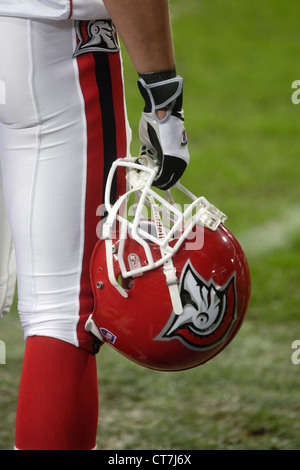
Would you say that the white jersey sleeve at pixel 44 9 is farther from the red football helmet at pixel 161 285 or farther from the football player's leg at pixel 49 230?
the red football helmet at pixel 161 285

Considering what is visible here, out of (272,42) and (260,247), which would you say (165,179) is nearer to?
(260,247)

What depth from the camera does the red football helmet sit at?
1178 mm

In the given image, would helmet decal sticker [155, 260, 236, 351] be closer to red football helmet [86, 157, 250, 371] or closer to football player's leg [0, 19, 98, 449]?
red football helmet [86, 157, 250, 371]

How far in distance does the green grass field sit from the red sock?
551 millimetres

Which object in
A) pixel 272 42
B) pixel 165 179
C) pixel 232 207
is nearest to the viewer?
pixel 165 179

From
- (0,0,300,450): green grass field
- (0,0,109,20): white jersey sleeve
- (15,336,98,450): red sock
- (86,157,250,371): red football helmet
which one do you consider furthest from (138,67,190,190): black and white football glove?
(0,0,300,450): green grass field

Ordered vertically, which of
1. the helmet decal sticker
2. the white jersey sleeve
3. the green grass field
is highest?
the white jersey sleeve

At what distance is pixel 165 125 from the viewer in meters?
1.20

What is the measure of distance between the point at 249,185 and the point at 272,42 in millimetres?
2911

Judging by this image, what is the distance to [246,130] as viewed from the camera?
187 inches

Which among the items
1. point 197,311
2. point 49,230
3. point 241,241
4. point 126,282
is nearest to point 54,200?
point 49,230

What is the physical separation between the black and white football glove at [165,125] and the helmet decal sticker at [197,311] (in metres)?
0.16

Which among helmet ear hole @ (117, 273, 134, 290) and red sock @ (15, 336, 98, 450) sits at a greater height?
helmet ear hole @ (117, 273, 134, 290)

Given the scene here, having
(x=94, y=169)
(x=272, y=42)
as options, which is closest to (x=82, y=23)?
(x=94, y=169)
